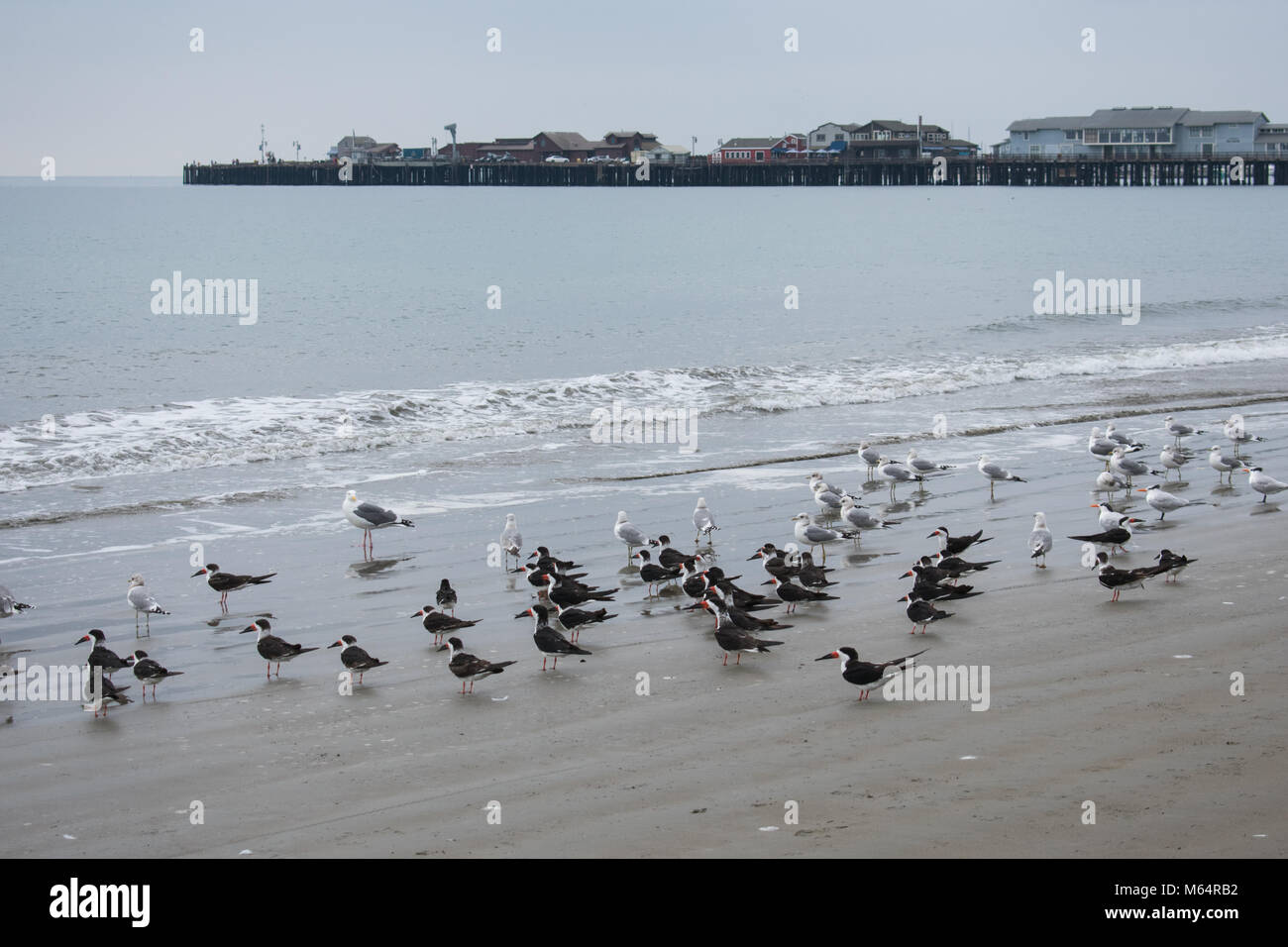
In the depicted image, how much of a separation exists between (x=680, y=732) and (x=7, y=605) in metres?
6.21

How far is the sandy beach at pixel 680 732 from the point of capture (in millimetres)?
6770

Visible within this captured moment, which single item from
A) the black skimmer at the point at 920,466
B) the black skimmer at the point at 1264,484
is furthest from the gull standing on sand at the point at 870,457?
the black skimmer at the point at 1264,484

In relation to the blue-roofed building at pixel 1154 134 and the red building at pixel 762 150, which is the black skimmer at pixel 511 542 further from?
the red building at pixel 762 150

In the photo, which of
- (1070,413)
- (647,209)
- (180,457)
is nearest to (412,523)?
(180,457)

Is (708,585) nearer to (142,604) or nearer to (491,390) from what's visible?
(142,604)

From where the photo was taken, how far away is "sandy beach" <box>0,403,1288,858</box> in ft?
22.2

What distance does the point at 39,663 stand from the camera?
396 inches

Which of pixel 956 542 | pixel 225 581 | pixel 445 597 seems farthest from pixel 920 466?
pixel 225 581

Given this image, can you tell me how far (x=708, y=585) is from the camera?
37.3 feet

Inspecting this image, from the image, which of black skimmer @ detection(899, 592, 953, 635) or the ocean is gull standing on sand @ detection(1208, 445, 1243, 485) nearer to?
the ocean

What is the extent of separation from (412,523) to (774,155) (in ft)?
511

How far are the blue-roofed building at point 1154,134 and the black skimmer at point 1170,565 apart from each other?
14370 cm

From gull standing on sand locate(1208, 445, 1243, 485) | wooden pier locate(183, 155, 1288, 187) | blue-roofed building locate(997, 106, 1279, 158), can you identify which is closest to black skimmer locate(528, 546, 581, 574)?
gull standing on sand locate(1208, 445, 1243, 485)

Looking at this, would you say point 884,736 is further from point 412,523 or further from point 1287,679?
point 412,523
